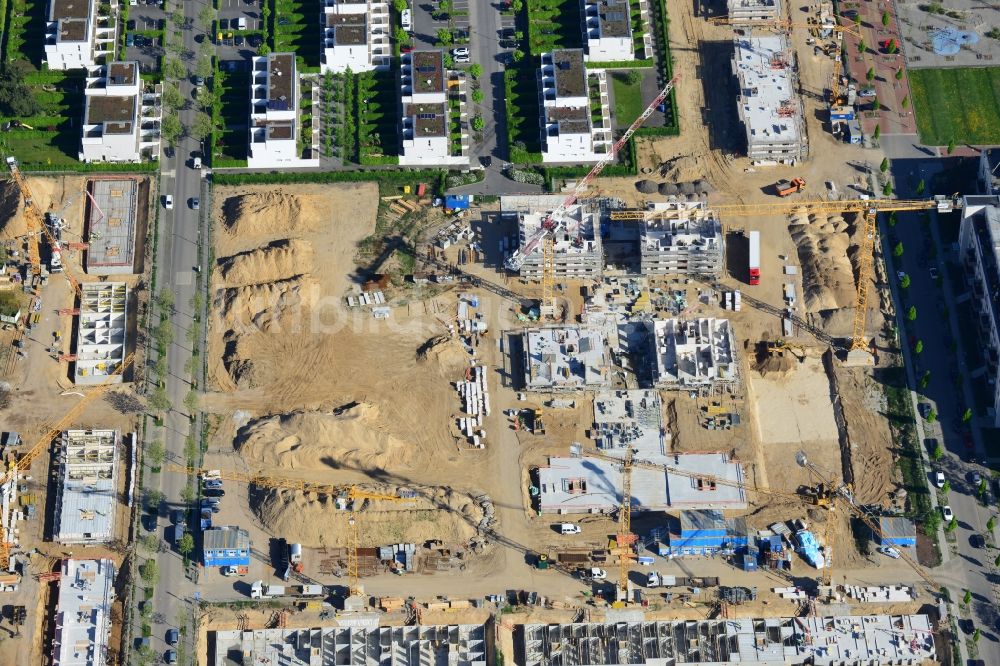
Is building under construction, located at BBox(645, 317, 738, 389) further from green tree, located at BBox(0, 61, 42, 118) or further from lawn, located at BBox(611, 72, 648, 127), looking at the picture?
green tree, located at BBox(0, 61, 42, 118)

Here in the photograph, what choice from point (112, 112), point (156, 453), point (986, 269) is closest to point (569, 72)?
point (986, 269)

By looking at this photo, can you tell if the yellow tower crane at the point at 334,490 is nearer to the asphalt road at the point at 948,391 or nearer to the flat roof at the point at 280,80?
the flat roof at the point at 280,80

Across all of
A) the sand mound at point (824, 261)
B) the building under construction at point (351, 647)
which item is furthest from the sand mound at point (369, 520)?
the sand mound at point (824, 261)

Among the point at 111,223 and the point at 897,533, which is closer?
the point at 897,533

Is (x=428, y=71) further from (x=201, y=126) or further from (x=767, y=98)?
(x=767, y=98)

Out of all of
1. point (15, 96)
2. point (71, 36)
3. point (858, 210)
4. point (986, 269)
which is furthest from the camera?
point (71, 36)

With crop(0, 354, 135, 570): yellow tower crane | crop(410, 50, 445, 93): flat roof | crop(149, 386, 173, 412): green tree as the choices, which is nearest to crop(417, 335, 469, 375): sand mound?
crop(149, 386, 173, 412): green tree
